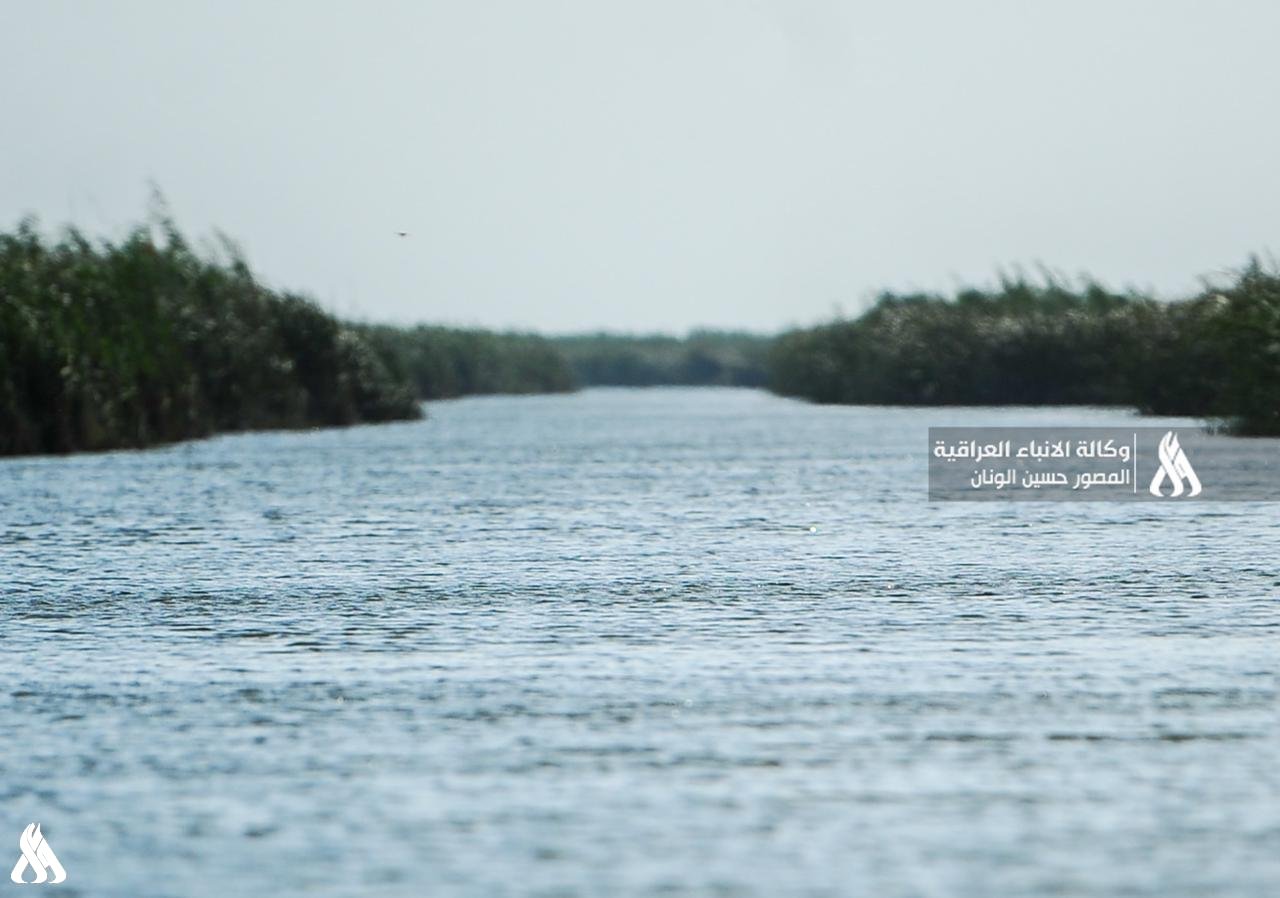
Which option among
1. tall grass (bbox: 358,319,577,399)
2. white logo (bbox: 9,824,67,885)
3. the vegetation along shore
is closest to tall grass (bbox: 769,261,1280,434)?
the vegetation along shore

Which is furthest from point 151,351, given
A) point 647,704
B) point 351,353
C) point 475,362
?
point 475,362

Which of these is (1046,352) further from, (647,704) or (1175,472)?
(647,704)

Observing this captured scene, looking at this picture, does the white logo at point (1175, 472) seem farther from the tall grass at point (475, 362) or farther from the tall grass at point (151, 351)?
the tall grass at point (475, 362)

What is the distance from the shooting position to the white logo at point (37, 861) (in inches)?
230

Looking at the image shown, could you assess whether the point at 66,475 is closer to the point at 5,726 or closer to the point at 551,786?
the point at 5,726

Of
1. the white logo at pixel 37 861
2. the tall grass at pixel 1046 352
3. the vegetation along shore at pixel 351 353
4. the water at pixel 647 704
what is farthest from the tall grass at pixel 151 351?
the white logo at pixel 37 861

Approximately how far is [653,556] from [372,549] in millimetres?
2041

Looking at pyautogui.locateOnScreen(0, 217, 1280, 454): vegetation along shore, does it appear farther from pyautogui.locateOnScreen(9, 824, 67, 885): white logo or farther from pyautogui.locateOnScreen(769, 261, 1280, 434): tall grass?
pyautogui.locateOnScreen(9, 824, 67, 885): white logo

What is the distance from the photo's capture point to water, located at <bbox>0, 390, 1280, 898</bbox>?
6.04 metres

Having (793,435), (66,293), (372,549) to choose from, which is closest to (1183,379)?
(793,435)

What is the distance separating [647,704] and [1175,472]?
16.7 m

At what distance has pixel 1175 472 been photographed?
2450cm

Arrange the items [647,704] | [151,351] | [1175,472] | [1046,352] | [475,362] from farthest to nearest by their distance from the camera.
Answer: [475,362]
[1046,352]
[151,351]
[1175,472]
[647,704]

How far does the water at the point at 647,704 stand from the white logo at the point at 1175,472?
2960 millimetres
